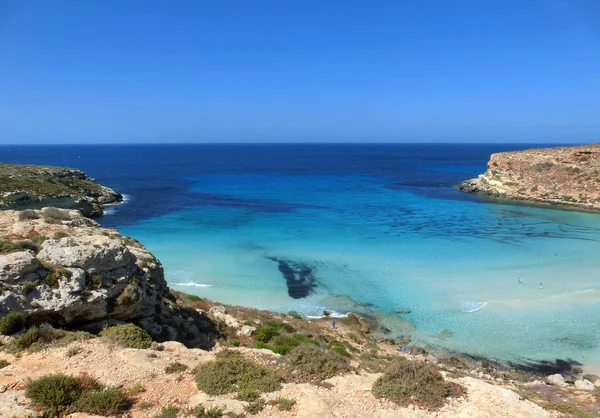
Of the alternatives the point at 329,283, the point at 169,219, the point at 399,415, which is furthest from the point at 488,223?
the point at 399,415

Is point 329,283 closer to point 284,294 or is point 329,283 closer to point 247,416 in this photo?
point 284,294

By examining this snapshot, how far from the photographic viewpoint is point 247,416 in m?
8.98

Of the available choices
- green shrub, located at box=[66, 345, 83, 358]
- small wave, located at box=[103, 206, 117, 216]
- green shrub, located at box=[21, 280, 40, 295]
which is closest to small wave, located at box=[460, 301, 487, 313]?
green shrub, located at box=[66, 345, 83, 358]

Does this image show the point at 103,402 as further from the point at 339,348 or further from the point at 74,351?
the point at 339,348

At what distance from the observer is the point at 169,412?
891cm

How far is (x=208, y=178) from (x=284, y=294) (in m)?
82.2

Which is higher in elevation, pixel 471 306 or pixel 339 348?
pixel 339 348

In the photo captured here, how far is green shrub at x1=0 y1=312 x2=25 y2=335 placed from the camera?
11.4m

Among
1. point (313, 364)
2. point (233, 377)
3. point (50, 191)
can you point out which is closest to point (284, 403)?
point (233, 377)

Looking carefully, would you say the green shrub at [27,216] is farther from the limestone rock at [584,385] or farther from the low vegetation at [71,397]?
the limestone rock at [584,385]

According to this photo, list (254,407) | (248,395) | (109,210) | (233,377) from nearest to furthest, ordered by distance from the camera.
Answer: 1. (254,407)
2. (248,395)
3. (233,377)
4. (109,210)

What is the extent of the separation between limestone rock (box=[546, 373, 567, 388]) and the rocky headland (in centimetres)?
50

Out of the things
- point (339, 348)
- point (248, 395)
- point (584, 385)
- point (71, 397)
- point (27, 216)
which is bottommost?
point (584, 385)

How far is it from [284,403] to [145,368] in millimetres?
4225
